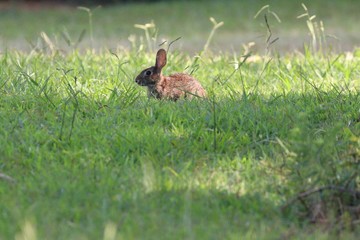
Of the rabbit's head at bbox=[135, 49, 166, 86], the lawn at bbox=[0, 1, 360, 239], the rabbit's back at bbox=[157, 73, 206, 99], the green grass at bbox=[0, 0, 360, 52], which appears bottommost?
the lawn at bbox=[0, 1, 360, 239]

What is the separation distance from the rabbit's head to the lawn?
0.18 meters

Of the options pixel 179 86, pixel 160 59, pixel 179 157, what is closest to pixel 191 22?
pixel 160 59

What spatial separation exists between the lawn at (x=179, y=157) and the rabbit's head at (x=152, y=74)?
0.18m

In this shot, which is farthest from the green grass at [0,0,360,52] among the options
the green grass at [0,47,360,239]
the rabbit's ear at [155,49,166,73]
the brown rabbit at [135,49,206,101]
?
the green grass at [0,47,360,239]

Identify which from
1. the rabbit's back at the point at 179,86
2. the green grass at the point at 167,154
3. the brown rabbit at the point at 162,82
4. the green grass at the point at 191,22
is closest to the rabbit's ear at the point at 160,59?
the brown rabbit at the point at 162,82

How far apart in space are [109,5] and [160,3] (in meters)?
1.48

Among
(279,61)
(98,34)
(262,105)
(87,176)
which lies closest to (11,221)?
(87,176)

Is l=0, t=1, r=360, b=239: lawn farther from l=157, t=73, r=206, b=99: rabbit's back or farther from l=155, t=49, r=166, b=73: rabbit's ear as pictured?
l=155, t=49, r=166, b=73: rabbit's ear

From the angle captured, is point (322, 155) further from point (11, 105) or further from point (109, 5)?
point (109, 5)

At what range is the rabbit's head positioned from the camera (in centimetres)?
687

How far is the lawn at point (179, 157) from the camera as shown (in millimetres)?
4465

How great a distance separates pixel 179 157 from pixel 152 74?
1.66 m

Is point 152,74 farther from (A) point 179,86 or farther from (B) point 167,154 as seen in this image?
(B) point 167,154

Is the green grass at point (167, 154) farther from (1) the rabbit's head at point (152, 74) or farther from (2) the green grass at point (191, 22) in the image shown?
(2) the green grass at point (191, 22)
